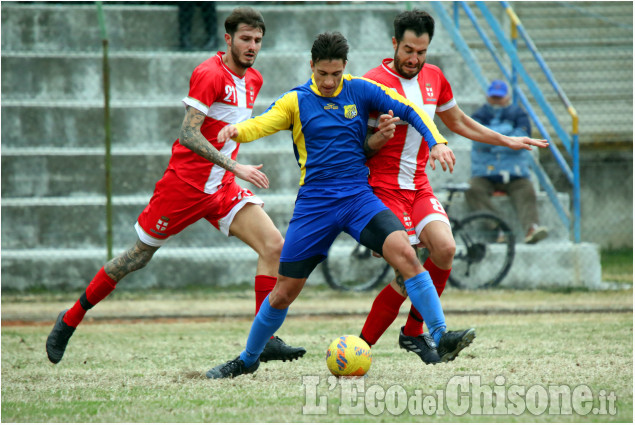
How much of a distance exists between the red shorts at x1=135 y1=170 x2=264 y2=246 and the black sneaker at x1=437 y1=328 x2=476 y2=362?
2106 millimetres

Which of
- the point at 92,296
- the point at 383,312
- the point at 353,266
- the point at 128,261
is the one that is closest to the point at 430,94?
the point at 383,312

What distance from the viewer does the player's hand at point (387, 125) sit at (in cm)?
514

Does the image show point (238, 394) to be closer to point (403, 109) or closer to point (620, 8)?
point (403, 109)

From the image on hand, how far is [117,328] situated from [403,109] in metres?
4.41

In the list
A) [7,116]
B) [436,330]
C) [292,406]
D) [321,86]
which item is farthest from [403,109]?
[7,116]

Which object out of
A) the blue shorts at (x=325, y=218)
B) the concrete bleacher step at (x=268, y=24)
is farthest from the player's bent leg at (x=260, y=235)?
the concrete bleacher step at (x=268, y=24)

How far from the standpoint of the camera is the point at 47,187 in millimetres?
12398

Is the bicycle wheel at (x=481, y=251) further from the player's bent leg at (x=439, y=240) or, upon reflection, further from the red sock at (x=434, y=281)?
the player's bent leg at (x=439, y=240)

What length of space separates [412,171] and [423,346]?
1187 mm

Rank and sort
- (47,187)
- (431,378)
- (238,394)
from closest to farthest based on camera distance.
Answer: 1. (238,394)
2. (431,378)
3. (47,187)

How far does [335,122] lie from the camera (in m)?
5.21

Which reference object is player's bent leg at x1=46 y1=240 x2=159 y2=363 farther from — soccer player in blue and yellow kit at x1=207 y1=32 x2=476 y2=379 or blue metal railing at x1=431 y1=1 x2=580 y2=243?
blue metal railing at x1=431 y1=1 x2=580 y2=243

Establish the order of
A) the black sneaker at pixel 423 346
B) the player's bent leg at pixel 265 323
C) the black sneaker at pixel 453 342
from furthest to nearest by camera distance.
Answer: the black sneaker at pixel 423 346 → the player's bent leg at pixel 265 323 → the black sneaker at pixel 453 342

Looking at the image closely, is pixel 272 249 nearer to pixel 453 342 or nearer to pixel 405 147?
pixel 405 147
